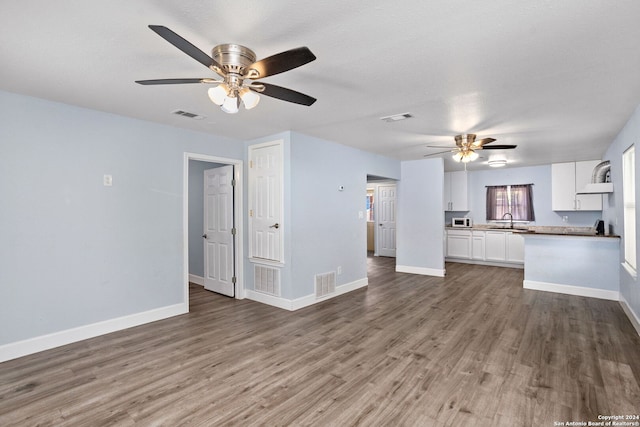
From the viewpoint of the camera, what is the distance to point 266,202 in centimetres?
476

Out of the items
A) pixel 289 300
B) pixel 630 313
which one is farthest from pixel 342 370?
pixel 630 313

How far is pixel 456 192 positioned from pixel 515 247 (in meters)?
1.96

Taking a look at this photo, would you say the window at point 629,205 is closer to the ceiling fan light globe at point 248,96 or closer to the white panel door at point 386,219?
the ceiling fan light globe at point 248,96

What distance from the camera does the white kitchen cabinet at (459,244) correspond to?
Result: 810 cm

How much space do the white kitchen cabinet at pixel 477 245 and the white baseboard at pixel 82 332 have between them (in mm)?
6727

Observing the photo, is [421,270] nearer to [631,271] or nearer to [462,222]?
[462,222]

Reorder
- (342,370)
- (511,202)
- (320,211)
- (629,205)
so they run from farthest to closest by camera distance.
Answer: (511,202) < (320,211) < (629,205) < (342,370)

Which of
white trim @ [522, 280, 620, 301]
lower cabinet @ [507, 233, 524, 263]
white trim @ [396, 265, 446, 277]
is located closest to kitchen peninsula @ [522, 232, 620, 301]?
white trim @ [522, 280, 620, 301]

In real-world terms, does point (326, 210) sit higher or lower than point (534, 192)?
lower

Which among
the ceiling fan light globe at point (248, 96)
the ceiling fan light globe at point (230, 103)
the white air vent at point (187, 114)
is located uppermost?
the white air vent at point (187, 114)

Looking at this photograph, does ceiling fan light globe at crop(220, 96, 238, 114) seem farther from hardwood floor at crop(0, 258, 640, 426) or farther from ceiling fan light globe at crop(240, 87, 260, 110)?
hardwood floor at crop(0, 258, 640, 426)

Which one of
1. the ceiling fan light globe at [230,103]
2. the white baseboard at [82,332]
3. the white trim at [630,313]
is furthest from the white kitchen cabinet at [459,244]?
the ceiling fan light globe at [230,103]

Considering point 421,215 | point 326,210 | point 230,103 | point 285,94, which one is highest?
point 285,94

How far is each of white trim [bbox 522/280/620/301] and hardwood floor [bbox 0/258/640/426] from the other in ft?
2.60
